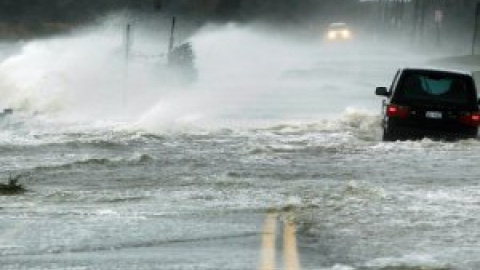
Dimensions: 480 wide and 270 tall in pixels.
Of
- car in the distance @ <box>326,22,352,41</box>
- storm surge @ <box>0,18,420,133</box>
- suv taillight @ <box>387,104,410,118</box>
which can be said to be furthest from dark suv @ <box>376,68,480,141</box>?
car in the distance @ <box>326,22,352,41</box>

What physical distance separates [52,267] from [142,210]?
306cm

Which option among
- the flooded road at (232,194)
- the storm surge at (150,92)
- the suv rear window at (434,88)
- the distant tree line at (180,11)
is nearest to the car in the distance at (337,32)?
the distant tree line at (180,11)

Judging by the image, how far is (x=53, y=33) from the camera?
3681 inches

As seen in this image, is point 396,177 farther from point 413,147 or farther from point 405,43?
point 405,43

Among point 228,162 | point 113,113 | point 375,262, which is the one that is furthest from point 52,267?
point 113,113

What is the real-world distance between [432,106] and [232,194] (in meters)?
6.68

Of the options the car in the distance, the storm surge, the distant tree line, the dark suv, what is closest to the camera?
the dark suv

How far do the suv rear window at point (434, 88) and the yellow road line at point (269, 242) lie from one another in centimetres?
803

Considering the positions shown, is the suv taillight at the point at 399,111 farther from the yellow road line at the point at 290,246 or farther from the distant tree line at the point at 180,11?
the distant tree line at the point at 180,11

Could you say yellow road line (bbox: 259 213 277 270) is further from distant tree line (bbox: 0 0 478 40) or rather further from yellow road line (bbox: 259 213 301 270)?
distant tree line (bbox: 0 0 478 40)

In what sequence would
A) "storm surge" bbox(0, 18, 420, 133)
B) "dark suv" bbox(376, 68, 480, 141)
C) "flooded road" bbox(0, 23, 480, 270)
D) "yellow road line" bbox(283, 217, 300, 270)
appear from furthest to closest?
"storm surge" bbox(0, 18, 420, 133)
"dark suv" bbox(376, 68, 480, 141)
"flooded road" bbox(0, 23, 480, 270)
"yellow road line" bbox(283, 217, 300, 270)

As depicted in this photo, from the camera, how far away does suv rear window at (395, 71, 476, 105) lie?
17578 millimetres

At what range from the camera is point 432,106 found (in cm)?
1738

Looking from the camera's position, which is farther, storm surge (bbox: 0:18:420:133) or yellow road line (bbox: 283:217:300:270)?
storm surge (bbox: 0:18:420:133)
